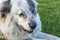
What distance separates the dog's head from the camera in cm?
382

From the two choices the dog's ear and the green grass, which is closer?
the dog's ear

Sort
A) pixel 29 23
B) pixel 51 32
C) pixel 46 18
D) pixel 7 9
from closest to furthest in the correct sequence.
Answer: pixel 29 23, pixel 7 9, pixel 51 32, pixel 46 18

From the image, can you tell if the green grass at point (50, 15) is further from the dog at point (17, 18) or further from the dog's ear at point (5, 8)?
the dog's ear at point (5, 8)

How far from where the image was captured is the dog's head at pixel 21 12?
3.82 metres

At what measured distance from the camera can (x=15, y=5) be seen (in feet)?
13.1

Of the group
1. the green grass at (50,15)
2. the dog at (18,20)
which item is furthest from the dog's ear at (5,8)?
the green grass at (50,15)

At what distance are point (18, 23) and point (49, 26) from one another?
76.3 inches

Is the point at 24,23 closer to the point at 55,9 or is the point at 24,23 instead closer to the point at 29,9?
the point at 29,9

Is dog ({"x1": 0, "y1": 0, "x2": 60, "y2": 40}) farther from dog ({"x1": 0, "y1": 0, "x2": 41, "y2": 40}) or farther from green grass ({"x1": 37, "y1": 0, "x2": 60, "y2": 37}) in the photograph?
green grass ({"x1": 37, "y1": 0, "x2": 60, "y2": 37})

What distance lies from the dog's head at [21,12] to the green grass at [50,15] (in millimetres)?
1630

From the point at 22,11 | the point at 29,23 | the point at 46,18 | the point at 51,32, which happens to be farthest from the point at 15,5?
the point at 46,18

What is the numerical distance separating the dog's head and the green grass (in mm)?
1630

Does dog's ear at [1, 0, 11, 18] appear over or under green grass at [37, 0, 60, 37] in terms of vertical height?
over

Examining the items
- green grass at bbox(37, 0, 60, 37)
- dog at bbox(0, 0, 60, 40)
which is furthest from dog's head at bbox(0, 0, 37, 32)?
green grass at bbox(37, 0, 60, 37)
